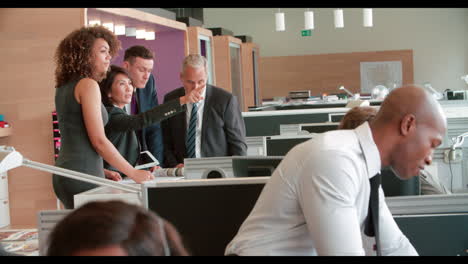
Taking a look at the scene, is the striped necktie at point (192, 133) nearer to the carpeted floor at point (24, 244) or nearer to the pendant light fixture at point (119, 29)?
the carpeted floor at point (24, 244)

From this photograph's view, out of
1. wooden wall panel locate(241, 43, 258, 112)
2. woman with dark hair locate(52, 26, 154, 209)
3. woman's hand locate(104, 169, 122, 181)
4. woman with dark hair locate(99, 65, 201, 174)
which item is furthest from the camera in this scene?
wooden wall panel locate(241, 43, 258, 112)

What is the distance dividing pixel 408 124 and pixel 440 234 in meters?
0.47

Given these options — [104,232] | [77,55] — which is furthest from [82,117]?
[104,232]

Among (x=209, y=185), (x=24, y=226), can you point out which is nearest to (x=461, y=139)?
(x=209, y=185)

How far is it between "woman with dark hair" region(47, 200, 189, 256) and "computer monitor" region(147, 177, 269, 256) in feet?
3.79

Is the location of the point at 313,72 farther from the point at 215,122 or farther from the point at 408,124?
the point at 408,124

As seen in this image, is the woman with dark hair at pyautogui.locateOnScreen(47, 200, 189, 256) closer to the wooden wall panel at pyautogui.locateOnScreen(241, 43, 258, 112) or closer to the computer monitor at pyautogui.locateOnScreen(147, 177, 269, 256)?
the computer monitor at pyautogui.locateOnScreen(147, 177, 269, 256)

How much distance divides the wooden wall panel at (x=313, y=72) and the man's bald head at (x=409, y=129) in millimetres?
14667

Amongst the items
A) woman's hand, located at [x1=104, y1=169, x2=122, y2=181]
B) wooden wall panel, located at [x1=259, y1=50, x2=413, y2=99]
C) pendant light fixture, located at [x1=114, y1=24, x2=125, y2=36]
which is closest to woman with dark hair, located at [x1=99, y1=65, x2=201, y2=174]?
woman's hand, located at [x1=104, y1=169, x2=122, y2=181]

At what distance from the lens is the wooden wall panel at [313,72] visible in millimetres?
16281

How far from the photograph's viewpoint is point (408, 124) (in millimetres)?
1729

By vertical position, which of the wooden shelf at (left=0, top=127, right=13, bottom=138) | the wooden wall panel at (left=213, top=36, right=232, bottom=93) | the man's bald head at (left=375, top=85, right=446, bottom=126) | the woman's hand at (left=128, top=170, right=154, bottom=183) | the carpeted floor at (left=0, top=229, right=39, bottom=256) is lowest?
the carpeted floor at (left=0, top=229, right=39, bottom=256)

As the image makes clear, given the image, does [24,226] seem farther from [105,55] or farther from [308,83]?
[308,83]

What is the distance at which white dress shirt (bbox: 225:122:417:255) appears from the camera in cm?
158
